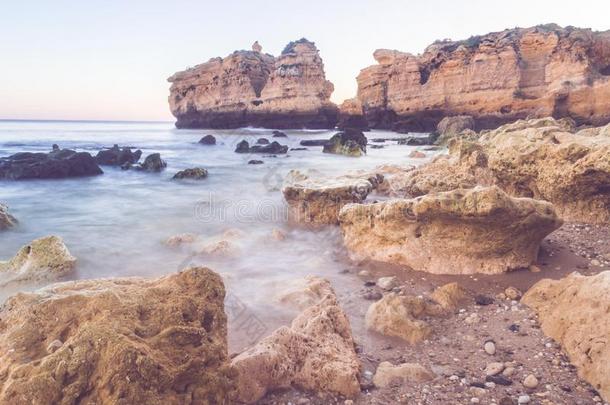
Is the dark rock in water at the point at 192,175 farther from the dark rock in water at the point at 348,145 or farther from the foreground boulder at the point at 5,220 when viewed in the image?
the dark rock in water at the point at 348,145

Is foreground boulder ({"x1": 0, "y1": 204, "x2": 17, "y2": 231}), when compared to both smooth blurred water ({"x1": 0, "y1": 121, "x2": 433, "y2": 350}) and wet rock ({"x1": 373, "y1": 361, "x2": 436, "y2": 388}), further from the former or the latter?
wet rock ({"x1": 373, "y1": 361, "x2": 436, "y2": 388})

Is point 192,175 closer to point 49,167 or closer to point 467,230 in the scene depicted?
point 49,167

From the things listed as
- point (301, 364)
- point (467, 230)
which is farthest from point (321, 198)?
point (301, 364)

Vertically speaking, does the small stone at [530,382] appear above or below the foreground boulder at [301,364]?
below

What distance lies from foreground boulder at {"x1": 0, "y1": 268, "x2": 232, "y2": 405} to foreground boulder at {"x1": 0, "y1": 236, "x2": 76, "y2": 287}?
2.42 metres

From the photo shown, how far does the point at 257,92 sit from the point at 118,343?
4767cm

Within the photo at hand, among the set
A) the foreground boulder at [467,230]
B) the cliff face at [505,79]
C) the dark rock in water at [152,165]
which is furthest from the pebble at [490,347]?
the cliff face at [505,79]

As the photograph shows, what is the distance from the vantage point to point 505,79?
28.7 m

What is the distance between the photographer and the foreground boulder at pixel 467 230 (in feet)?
11.6

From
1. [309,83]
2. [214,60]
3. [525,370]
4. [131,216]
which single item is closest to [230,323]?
[525,370]

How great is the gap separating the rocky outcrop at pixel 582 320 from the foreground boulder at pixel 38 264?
169 inches

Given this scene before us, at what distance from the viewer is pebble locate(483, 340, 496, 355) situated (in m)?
2.44

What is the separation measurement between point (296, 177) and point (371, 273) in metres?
4.34

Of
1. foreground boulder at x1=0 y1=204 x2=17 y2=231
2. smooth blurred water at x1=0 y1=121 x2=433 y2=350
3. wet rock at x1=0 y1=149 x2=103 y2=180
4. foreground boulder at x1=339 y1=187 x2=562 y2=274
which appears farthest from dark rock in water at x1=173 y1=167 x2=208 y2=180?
foreground boulder at x1=339 y1=187 x2=562 y2=274
